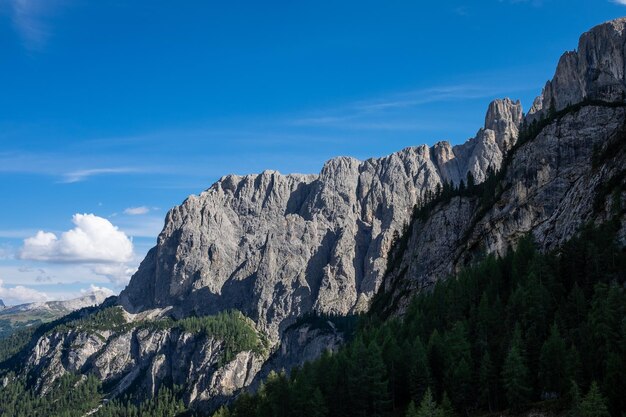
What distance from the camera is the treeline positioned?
67.4 m

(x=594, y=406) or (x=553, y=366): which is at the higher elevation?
(x=553, y=366)

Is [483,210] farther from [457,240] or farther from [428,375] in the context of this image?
[428,375]

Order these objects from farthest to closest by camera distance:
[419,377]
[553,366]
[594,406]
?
[419,377] < [553,366] < [594,406]

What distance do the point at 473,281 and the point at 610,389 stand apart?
1883 inches

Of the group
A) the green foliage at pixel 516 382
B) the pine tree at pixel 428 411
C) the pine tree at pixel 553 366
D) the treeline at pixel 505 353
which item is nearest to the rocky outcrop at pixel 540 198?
the treeline at pixel 505 353

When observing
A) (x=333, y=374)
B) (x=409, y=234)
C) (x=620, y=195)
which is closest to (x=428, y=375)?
(x=333, y=374)

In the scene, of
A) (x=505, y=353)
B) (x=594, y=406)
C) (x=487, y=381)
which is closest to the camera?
(x=594, y=406)

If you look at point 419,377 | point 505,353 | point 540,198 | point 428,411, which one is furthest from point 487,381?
point 540,198

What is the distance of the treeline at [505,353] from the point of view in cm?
6738

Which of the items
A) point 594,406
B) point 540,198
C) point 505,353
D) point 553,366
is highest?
point 540,198

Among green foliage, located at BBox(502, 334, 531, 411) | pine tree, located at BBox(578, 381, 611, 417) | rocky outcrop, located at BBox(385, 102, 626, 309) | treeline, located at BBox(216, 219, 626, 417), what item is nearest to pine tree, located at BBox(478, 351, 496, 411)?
treeline, located at BBox(216, 219, 626, 417)

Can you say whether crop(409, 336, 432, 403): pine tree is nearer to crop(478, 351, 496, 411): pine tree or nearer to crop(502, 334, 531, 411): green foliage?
crop(478, 351, 496, 411): pine tree

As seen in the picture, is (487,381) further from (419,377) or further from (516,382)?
(419,377)

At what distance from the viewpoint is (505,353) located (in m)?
78.8
